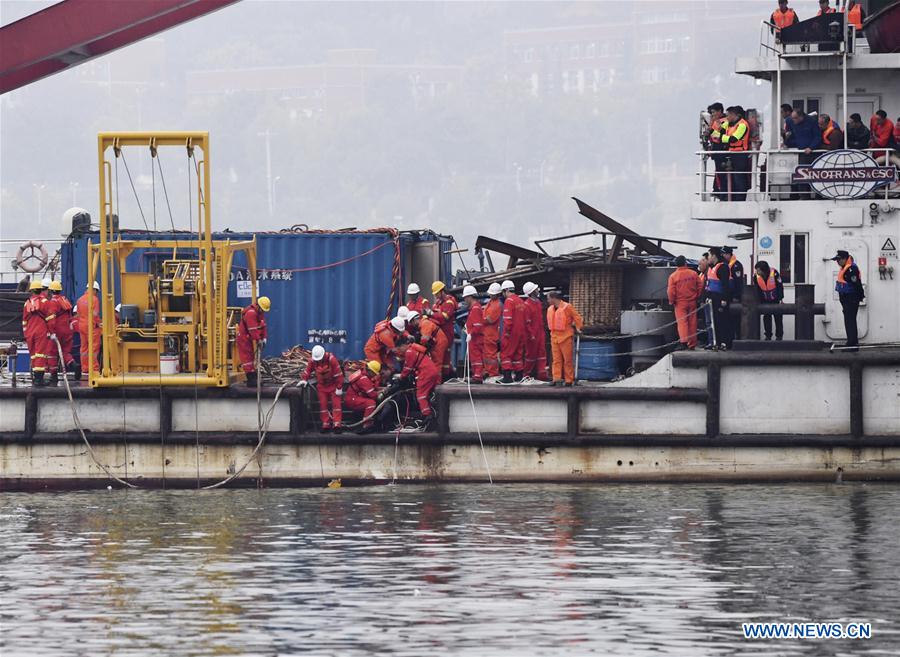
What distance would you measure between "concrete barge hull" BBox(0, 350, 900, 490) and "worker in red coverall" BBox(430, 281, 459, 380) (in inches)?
34.7

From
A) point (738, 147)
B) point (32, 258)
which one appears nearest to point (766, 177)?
point (738, 147)

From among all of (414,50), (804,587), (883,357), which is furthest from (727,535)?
(414,50)

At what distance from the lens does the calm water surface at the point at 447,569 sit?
1145 centimetres

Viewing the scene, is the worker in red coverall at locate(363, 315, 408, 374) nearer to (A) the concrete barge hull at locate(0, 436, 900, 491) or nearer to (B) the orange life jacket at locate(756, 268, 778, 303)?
(A) the concrete barge hull at locate(0, 436, 900, 491)

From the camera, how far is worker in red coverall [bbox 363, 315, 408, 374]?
18.1 meters

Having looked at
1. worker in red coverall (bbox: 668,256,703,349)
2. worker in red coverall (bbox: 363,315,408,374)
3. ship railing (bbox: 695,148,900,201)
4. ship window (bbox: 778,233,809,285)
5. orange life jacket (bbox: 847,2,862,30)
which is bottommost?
worker in red coverall (bbox: 363,315,408,374)

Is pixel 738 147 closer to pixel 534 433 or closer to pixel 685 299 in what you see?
pixel 685 299

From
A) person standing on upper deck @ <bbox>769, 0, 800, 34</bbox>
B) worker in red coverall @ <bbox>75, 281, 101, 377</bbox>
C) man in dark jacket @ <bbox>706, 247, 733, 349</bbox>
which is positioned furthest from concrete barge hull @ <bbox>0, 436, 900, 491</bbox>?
person standing on upper deck @ <bbox>769, 0, 800, 34</bbox>

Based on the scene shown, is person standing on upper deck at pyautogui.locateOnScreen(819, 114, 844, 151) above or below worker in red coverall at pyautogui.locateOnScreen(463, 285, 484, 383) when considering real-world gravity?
above

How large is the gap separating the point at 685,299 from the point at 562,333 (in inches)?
65.4

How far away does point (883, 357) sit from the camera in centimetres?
1708

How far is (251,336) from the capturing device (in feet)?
58.9

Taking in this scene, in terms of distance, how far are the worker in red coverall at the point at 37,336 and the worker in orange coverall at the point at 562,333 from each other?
6.46m

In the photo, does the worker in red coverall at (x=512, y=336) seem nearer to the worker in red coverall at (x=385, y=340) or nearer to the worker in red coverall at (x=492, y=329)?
the worker in red coverall at (x=492, y=329)
